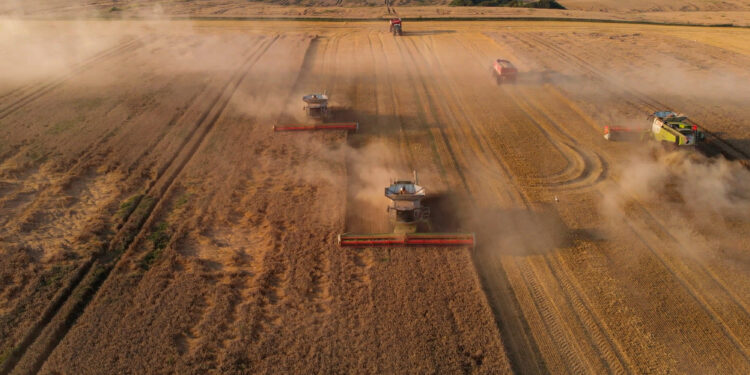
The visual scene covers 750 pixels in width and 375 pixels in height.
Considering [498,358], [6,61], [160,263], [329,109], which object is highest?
[6,61]

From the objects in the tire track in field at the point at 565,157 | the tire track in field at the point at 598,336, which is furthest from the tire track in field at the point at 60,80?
the tire track in field at the point at 598,336

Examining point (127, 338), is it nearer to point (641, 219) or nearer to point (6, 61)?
point (641, 219)

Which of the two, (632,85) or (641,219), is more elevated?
(632,85)

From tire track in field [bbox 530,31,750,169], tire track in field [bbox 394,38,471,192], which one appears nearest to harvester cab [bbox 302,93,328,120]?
tire track in field [bbox 394,38,471,192]

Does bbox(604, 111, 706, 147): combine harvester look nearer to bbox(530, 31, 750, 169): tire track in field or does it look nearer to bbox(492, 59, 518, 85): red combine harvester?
bbox(530, 31, 750, 169): tire track in field

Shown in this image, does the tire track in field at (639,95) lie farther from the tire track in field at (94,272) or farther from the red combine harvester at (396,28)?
the tire track in field at (94,272)

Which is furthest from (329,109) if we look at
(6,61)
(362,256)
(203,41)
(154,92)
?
(6,61)
